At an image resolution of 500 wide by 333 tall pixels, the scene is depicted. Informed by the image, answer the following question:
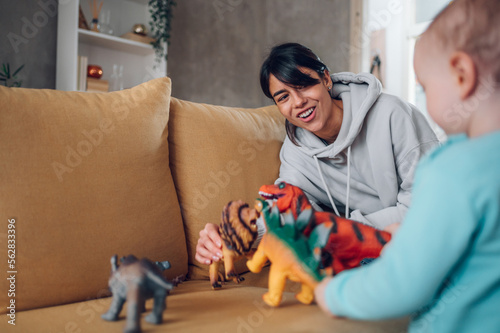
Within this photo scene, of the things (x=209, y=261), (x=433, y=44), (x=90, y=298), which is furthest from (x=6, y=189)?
(x=433, y=44)

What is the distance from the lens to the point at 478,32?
0.49 meters

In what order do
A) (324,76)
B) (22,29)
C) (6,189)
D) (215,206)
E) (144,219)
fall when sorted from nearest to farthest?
(6,189), (144,219), (215,206), (324,76), (22,29)

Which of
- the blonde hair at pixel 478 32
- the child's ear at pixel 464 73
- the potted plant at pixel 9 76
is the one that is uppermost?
the blonde hair at pixel 478 32

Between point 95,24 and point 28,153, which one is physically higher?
point 95,24

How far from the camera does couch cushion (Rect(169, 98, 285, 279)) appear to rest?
1133mm

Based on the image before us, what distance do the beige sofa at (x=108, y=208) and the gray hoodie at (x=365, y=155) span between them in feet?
0.92

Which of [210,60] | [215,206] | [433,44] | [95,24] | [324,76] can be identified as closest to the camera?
[433,44]

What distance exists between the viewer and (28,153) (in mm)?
845

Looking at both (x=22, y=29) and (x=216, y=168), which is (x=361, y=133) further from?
(x=22, y=29)

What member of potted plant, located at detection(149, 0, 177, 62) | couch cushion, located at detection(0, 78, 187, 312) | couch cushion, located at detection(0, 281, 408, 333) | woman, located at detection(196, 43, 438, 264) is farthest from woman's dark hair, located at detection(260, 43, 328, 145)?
potted plant, located at detection(149, 0, 177, 62)

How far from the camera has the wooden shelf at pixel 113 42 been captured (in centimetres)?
240

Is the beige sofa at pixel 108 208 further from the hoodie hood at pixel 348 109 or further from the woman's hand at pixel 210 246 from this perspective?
the hoodie hood at pixel 348 109

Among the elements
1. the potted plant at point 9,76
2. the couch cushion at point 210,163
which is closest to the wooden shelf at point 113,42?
the potted plant at point 9,76

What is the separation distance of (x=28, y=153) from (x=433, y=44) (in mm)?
829
